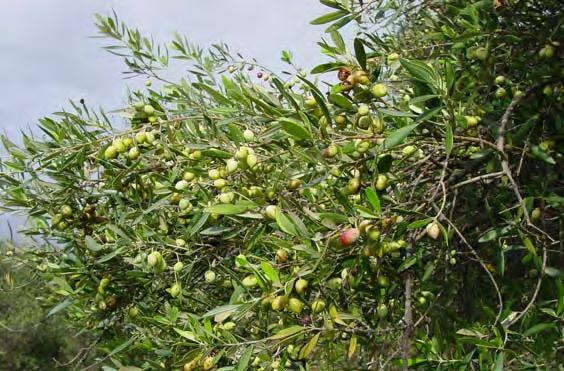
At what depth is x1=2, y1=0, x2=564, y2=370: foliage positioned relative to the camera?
162 centimetres

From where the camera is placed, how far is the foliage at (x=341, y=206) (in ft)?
5.32

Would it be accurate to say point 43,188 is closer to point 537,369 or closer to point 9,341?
point 537,369

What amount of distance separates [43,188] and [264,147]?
1.03m

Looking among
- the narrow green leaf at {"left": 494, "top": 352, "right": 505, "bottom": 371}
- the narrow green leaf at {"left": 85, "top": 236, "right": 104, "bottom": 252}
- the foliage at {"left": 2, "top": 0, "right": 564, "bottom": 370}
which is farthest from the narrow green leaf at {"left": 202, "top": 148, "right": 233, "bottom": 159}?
the narrow green leaf at {"left": 494, "top": 352, "right": 505, "bottom": 371}

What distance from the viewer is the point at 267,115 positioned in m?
1.85

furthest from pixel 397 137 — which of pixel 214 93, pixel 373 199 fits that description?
pixel 214 93

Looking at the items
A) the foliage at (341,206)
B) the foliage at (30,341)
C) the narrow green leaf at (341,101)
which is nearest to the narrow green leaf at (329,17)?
the foliage at (341,206)

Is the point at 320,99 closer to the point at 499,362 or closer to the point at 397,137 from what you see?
the point at 397,137

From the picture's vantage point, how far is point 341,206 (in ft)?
6.18

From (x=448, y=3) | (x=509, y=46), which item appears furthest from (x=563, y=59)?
(x=448, y=3)

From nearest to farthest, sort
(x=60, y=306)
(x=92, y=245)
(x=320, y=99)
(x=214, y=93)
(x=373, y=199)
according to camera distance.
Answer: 1. (x=373, y=199)
2. (x=320, y=99)
3. (x=214, y=93)
4. (x=92, y=245)
5. (x=60, y=306)

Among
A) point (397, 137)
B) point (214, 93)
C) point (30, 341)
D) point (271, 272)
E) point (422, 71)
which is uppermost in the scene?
point (214, 93)

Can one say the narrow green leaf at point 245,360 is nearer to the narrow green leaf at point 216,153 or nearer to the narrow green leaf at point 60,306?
the narrow green leaf at point 216,153

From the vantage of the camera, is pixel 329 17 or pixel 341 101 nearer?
pixel 341 101
